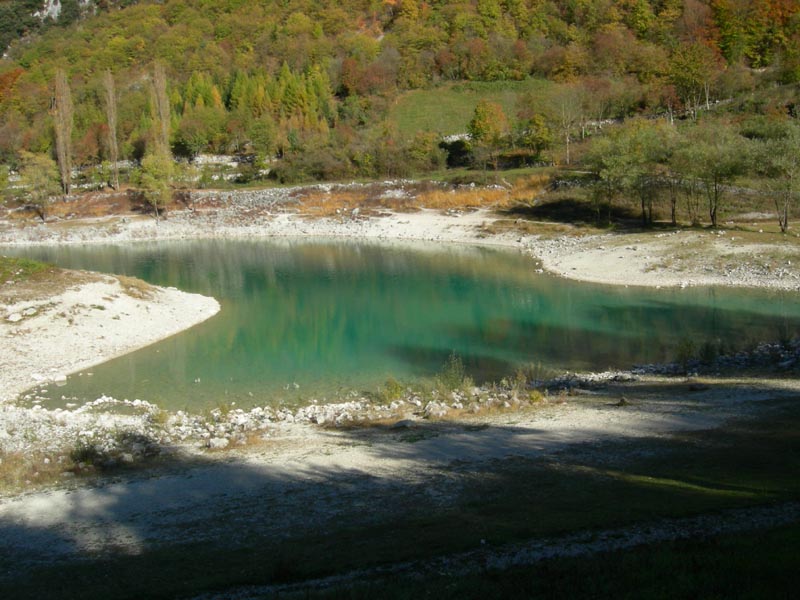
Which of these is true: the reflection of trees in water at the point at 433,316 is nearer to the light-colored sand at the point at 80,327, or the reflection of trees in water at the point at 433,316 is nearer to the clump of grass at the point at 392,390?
the light-colored sand at the point at 80,327

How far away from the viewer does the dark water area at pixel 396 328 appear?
24.3 m

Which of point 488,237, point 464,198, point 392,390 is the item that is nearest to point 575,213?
point 488,237

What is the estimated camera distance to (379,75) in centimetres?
12162

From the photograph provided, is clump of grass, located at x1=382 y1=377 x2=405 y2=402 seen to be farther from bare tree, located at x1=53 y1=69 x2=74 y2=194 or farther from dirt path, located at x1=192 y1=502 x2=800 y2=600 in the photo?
Answer: bare tree, located at x1=53 y1=69 x2=74 y2=194

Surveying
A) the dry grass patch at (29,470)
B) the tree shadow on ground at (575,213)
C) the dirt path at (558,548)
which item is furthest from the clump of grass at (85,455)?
the tree shadow on ground at (575,213)

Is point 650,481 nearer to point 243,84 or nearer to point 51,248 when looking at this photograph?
point 51,248

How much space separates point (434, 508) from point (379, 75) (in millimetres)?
118216

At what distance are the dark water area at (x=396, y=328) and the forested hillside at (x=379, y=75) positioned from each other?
40.0 m

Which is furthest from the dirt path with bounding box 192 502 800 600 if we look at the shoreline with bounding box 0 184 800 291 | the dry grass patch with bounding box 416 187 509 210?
the dry grass patch with bounding box 416 187 509 210

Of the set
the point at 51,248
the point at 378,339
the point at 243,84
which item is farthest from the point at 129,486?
the point at 243,84

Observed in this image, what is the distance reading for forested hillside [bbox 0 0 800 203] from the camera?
8675 cm

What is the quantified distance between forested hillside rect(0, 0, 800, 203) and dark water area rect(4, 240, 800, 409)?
131 ft

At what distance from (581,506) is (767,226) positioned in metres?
41.2

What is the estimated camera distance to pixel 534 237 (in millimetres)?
53656
